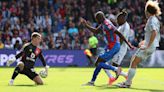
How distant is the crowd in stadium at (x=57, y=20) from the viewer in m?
29.3

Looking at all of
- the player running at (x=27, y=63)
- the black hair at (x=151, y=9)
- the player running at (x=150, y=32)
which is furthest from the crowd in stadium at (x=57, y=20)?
the black hair at (x=151, y=9)

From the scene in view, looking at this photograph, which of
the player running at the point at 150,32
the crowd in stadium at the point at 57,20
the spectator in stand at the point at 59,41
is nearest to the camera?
the player running at the point at 150,32

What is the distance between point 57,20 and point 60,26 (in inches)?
17.0

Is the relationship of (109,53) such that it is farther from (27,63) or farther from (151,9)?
(27,63)

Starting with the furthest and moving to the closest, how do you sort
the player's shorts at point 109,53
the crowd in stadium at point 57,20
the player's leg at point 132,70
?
1. the crowd in stadium at point 57,20
2. the player's shorts at point 109,53
3. the player's leg at point 132,70

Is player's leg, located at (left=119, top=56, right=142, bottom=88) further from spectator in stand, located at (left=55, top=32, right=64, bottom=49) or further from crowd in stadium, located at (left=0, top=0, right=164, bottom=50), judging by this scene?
spectator in stand, located at (left=55, top=32, right=64, bottom=49)

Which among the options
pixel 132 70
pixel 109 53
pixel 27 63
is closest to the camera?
pixel 132 70

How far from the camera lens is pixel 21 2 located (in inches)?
1271

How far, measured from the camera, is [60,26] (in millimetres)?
31344

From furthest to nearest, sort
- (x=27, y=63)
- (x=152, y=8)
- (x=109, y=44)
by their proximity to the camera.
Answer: (x=27, y=63) → (x=109, y=44) → (x=152, y=8)

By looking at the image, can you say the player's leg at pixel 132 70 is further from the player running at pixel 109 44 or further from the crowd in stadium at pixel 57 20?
the crowd in stadium at pixel 57 20

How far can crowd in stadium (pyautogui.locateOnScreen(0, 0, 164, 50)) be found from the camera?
29.3 metres

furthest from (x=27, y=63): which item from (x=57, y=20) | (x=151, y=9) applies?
(x=57, y=20)

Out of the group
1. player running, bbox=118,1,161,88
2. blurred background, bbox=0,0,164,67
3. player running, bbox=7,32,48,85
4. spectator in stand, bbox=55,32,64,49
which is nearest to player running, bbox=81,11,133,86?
player running, bbox=118,1,161,88
